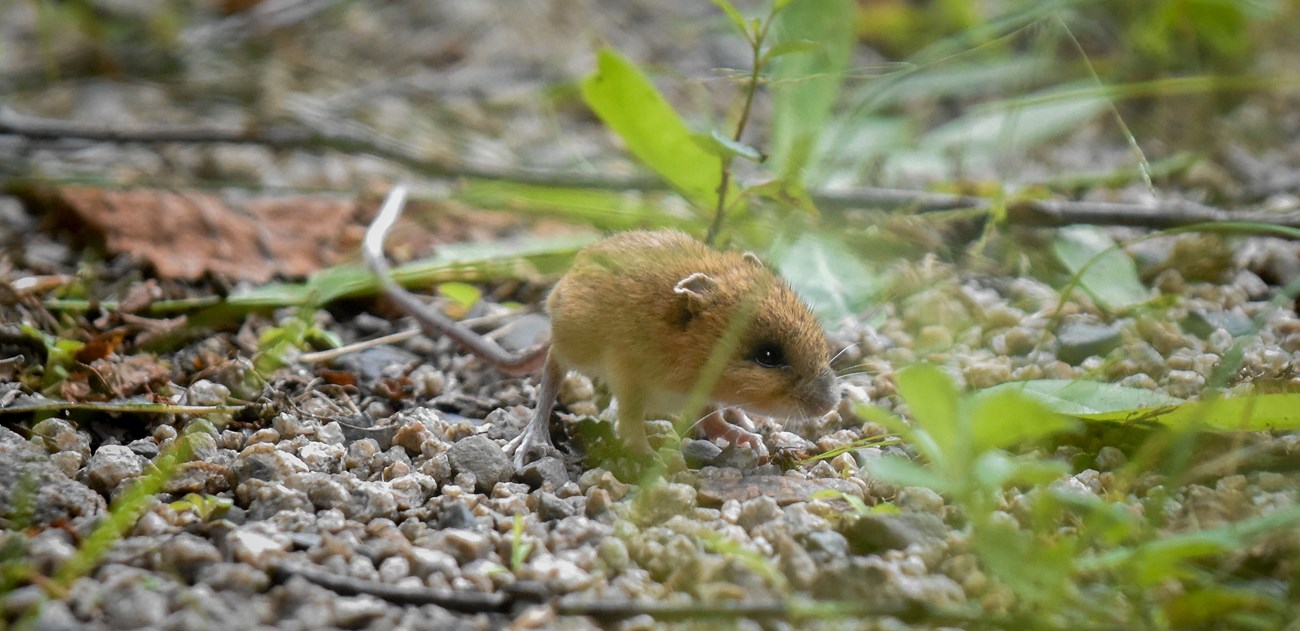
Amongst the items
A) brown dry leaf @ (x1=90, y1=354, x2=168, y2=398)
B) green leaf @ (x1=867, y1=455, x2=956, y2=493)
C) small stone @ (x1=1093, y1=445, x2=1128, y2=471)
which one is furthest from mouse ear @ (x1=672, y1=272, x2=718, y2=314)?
brown dry leaf @ (x1=90, y1=354, x2=168, y2=398)

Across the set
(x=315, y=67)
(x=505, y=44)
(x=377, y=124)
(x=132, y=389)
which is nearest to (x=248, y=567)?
(x=132, y=389)

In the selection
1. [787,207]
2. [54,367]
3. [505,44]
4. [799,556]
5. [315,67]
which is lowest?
[54,367]

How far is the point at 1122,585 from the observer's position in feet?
7.39

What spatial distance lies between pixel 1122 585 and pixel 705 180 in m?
2.26

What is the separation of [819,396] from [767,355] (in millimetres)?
199

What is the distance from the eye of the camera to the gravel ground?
2.31 meters

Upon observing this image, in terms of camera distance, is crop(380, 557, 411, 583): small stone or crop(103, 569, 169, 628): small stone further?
crop(380, 557, 411, 583): small stone

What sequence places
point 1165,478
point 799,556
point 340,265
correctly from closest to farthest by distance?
point 799,556 → point 1165,478 → point 340,265

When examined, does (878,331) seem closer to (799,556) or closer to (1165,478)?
(1165,478)

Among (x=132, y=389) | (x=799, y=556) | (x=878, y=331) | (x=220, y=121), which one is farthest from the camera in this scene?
(x=220, y=121)

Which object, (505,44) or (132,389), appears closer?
(132,389)

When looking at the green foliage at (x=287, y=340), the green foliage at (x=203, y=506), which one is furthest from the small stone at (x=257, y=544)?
the green foliage at (x=287, y=340)

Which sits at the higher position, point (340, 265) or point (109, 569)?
point (340, 265)

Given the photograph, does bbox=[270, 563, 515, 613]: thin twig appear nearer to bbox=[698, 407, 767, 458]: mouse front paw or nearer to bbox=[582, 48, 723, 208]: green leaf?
bbox=[698, 407, 767, 458]: mouse front paw
